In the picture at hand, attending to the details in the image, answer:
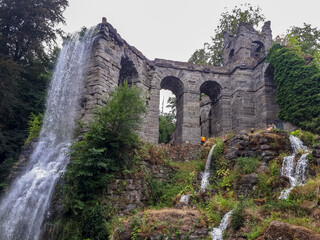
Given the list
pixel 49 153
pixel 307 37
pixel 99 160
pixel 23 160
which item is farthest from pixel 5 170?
pixel 307 37

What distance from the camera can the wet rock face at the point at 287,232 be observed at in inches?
191

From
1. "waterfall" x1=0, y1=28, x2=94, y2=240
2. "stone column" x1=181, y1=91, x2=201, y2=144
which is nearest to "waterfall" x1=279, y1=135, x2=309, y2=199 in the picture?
"waterfall" x1=0, y1=28, x2=94, y2=240

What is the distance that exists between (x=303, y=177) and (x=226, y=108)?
10.1 meters

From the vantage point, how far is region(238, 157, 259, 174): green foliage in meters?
9.16

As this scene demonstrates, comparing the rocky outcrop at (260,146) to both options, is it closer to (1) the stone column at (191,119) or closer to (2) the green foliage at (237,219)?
(2) the green foliage at (237,219)

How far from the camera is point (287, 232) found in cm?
509

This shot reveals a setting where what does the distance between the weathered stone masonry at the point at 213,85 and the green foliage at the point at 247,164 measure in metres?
6.66

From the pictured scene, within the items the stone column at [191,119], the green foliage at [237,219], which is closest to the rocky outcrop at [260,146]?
the green foliage at [237,219]

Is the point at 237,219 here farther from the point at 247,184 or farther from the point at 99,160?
the point at 99,160

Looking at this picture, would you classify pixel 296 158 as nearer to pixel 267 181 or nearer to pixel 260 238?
pixel 267 181

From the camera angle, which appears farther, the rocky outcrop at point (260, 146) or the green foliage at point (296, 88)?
the green foliage at point (296, 88)

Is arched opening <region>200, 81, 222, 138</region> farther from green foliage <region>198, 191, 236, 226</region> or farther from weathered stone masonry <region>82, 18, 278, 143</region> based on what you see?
green foliage <region>198, 191, 236, 226</region>

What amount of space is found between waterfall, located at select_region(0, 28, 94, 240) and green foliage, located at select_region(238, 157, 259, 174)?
5741 millimetres

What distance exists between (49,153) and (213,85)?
1160cm
